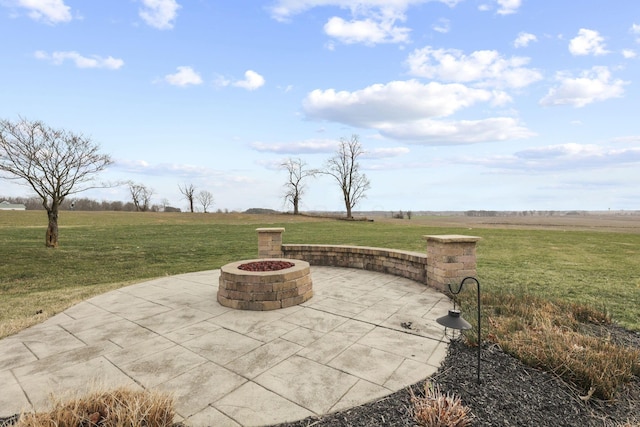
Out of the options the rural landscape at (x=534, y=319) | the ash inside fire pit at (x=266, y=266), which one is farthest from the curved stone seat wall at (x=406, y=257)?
the ash inside fire pit at (x=266, y=266)

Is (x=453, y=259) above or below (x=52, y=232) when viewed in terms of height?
above

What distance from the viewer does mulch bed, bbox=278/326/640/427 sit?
2404 millimetres

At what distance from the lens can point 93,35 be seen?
8281 millimetres

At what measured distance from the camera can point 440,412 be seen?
2312 millimetres

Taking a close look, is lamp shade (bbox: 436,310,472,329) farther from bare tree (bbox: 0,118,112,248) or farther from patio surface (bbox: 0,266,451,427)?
bare tree (bbox: 0,118,112,248)

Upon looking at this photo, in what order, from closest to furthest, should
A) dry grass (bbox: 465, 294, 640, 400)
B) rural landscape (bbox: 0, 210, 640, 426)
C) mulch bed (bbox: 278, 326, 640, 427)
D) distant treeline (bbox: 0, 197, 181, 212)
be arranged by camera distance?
mulch bed (bbox: 278, 326, 640, 427) → rural landscape (bbox: 0, 210, 640, 426) → dry grass (bbox: 465, 294, 640, 400) → distant treeline (bbox: 0, 197, 181, 212)

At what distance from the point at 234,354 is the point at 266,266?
249 centimetres

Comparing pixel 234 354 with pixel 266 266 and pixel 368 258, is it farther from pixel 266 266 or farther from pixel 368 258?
pixel 368 258

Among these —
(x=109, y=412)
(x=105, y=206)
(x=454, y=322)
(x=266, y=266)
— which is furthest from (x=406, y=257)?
(x=105, y=206)

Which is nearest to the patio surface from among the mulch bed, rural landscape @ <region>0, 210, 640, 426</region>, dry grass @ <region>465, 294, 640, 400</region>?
the mulch bed

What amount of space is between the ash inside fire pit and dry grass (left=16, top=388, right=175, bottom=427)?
3.40m

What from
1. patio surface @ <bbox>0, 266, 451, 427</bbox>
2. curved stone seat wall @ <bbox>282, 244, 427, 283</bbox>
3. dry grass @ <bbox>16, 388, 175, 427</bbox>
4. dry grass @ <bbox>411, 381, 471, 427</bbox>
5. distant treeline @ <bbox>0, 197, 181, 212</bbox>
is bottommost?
patio surface @ <bbox>0, 266, 451, 427</bbox>

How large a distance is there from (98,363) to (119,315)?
Result: 1.86 m

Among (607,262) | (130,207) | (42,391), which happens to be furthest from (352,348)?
(130,207)
